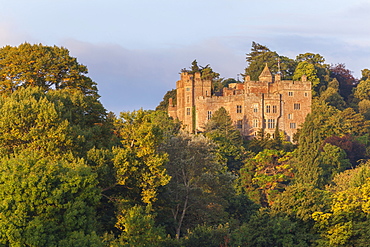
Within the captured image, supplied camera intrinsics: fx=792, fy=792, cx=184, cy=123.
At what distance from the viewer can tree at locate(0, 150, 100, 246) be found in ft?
104

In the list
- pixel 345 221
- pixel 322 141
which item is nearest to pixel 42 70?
pixel 345 221

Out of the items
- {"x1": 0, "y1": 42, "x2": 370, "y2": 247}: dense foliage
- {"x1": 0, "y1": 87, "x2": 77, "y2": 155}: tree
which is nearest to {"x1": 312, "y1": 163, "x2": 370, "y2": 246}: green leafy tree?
{"x1": 0, "y1": 42, "x2": 370, "y2": 247}: dense foliage

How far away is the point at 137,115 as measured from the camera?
137 feet

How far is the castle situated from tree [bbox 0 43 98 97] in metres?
38.0

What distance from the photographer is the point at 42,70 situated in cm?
5216

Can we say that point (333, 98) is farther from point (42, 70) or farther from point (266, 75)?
point (42, 70)

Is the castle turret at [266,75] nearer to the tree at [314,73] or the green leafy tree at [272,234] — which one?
the tree at [314,73]

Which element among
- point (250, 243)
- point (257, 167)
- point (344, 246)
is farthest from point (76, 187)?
point (257, 167)

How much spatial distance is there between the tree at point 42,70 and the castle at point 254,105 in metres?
38.0

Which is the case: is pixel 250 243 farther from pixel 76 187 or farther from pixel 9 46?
pixel 9 46

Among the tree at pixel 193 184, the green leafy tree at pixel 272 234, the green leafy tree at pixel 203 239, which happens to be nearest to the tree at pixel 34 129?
the green leafy tree at pixel 203 239

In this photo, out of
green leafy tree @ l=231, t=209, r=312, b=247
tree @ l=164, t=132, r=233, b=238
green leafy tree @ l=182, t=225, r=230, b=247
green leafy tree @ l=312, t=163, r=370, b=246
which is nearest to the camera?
green leafy tree @ l=182, t=225, r=230, b=247

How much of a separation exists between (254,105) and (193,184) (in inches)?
1742

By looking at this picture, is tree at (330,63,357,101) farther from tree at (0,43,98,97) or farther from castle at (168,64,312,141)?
tree at (0,43,98,97)
